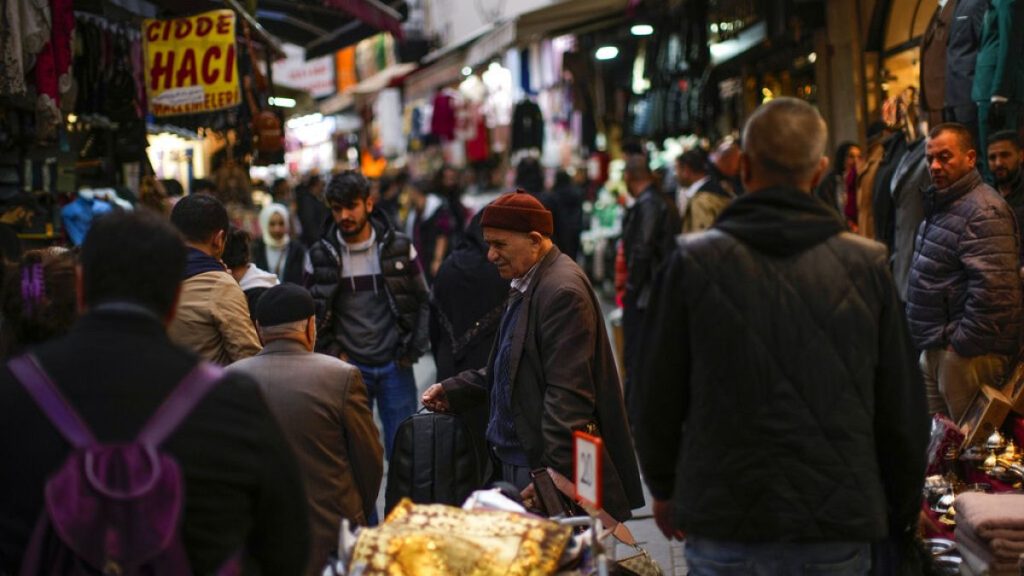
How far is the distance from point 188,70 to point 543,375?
19.3 ft

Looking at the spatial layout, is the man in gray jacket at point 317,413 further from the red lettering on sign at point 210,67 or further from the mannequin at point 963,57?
the red lettering on sign at point 210,67

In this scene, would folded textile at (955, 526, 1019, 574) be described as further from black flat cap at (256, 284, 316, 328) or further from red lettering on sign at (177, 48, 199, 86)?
red lettering on sign at (177, 48, 199, 86)

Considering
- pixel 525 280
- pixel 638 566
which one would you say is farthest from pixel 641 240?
pixel 638 566

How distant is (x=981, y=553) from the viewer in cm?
537

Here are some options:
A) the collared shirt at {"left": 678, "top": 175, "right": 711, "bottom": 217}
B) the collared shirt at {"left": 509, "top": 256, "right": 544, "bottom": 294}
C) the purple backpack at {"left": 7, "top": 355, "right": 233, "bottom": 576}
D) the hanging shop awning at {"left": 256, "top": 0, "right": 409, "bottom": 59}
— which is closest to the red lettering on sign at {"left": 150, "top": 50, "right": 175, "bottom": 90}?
the hanging shop awning at {"left": 256, "top": 0, "right": 409, "bottom": 59}

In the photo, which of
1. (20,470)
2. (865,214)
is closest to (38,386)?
(20,470)

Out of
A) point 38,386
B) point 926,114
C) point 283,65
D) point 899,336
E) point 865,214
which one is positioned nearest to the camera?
point 38,386

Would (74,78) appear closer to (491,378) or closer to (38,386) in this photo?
(491,378)

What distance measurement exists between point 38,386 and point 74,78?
310 inches

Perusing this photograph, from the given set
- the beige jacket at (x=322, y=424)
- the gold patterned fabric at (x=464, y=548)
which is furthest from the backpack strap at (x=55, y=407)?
the beige jacket at (x=322, y=424)

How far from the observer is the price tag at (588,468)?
154 inches

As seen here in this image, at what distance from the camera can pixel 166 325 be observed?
125 inches

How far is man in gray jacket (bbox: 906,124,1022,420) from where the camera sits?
734 centimetres

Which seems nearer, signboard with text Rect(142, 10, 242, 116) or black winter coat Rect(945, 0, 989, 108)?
black winter coat Rect(945, 0, 989, 108)
